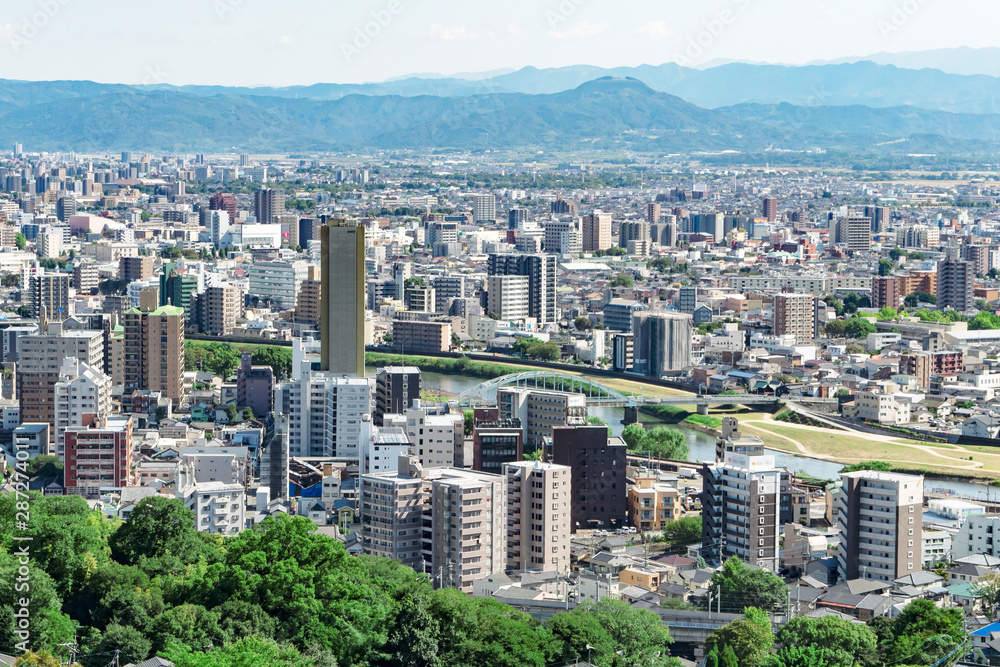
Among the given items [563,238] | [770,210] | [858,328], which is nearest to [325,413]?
[858,328]

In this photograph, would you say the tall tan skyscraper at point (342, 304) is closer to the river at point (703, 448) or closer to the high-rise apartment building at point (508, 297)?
the river at point (703, 448)

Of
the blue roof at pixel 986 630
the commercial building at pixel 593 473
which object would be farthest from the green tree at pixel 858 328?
the blue roof at pixel 986 630

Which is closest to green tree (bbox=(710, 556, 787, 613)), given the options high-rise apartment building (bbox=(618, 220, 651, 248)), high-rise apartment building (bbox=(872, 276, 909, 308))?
high-rise apartment building (bbox=(872, 276, 909, 308))

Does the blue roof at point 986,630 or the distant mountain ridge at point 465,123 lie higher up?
the distant mountain ridge at point 465,123

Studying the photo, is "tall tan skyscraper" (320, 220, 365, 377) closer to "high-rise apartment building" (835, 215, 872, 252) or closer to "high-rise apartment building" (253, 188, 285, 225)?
"high-rise apartment building" (835, 215, 872, 252)

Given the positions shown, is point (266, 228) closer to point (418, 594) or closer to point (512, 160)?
point (418, 594)
